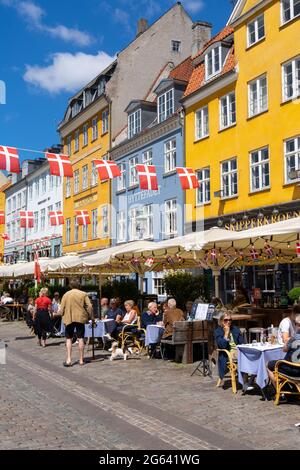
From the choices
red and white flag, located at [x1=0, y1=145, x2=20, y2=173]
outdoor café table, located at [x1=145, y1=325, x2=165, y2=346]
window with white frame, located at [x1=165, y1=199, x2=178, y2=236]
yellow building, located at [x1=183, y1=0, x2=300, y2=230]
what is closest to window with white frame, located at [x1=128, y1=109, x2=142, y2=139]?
yellow building, located at [x1=183, y1=0, x2=300, y2=230]

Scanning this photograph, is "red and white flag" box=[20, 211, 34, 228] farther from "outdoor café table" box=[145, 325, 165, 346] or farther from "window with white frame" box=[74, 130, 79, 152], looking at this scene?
"outdoor café table" box=[145, 325, 165, 346]

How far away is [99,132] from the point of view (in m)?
36.3

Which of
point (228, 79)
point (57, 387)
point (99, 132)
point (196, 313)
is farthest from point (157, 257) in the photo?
point (99, 132)

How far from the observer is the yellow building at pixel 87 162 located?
3519cm

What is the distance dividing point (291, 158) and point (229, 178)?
12.5 feet

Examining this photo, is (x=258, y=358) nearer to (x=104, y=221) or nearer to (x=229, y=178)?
(x=229, y=178)

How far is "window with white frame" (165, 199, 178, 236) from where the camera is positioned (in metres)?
27.1

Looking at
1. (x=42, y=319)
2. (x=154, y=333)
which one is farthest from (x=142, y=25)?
(x=154, y=333)

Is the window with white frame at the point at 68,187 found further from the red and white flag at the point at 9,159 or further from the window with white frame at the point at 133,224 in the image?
the red and white flag at the point at 9,159

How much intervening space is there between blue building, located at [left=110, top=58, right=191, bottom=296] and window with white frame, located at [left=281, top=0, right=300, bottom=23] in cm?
762

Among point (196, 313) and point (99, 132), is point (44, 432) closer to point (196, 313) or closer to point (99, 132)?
point (196, 313)

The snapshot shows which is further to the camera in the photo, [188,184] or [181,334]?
[188,184]
